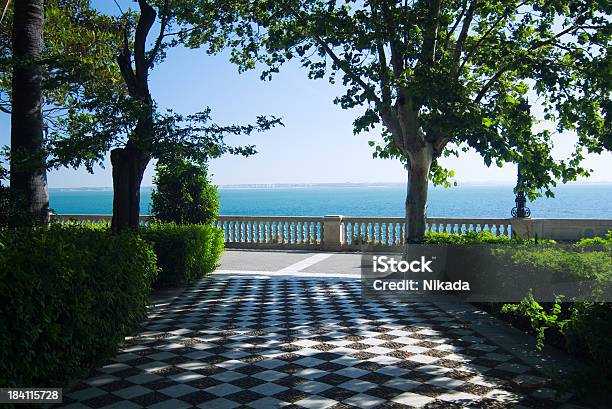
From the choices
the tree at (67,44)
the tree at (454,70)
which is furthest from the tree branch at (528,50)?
the tree at (67,44)

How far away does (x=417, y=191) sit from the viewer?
1214 cm

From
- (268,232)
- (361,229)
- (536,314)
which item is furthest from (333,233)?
(536,314)

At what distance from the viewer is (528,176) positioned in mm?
12242

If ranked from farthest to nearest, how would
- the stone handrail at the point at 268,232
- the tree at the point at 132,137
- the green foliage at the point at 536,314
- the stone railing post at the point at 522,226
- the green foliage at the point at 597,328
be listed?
the stone handrail at the point at 268,232
the stone railing post at the point at 522,226
the tree at the point at 132,137
the green foliage at the point at 536,314
the green foliage at the point at 597,328

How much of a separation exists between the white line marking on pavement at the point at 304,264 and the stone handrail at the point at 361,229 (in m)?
1.48

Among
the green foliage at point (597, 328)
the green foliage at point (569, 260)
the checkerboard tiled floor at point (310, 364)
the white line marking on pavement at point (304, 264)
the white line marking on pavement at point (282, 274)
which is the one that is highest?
the green foliage at point (569, 260)

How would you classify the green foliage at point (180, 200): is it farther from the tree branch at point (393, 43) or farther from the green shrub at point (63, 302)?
the green shrub at point (63, 302)

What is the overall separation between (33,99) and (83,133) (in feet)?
8.56

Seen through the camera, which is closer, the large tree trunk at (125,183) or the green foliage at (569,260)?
the green foliage at (569,260)

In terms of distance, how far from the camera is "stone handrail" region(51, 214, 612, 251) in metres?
16.9

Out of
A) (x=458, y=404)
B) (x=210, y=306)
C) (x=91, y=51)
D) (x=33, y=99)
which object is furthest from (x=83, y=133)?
(x=91, y=51)

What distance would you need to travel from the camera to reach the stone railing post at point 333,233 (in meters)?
18.4

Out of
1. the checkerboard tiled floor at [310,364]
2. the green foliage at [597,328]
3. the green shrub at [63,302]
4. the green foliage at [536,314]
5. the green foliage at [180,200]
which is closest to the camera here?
the green shrub at [63,302]

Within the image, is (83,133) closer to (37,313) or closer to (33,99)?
(33,99)
